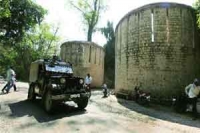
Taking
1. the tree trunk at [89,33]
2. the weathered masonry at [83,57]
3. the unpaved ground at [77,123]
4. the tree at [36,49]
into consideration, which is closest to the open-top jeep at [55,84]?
→ the unpaved ground at [77,123]

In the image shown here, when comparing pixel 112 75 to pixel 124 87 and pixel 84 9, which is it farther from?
pixel 124 87

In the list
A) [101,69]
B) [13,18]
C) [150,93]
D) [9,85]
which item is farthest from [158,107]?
[101,69]

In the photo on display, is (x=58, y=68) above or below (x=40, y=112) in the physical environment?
above

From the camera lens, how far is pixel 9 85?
15.1 m

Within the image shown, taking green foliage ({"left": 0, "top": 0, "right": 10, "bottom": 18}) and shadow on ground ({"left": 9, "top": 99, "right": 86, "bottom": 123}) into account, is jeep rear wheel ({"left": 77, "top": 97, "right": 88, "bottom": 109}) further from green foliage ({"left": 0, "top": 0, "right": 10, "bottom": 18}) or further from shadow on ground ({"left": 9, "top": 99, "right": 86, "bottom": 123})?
green foliage ({"left": 0, "top": 0, "right": 10, "bottom": 18})

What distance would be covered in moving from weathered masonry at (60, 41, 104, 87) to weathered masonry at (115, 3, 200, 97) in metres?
10.7

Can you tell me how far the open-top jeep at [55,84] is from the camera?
31.0 ft

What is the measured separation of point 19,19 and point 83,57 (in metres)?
9.95

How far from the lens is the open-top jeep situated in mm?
9453

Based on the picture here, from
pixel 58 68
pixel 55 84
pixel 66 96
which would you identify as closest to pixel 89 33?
pixel 58 68

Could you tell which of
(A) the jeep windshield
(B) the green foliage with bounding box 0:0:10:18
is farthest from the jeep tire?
(B) the green foliage with bounding box 0:0:10:18

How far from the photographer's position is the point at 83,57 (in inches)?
1044

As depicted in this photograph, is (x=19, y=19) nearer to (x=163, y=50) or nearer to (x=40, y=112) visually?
(x=40, y=112)

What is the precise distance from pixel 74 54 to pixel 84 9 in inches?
376
